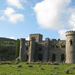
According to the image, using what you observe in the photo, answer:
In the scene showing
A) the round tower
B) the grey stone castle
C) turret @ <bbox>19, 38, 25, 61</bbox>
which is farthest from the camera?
turret @ <bbox>19, 38, 25, 61</bbox>

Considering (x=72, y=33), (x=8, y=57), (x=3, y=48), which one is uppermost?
(x=72, y=33)

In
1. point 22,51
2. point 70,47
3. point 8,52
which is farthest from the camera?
point 8,52

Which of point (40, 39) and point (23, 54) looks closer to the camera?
point (23, 54)

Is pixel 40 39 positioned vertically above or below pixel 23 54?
above

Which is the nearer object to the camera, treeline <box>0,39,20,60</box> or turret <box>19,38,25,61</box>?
turret <box>19,38,25,61</box>

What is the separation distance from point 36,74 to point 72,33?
79.8 feet

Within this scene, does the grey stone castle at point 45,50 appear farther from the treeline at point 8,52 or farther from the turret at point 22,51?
the treeline at point 8,52

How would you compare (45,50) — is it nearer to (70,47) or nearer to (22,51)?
(22,51)

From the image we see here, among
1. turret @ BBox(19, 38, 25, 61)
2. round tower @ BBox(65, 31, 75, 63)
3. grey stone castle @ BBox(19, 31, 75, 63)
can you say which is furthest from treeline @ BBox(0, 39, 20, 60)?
round tower @ BBox(65, 31, 75, 63)

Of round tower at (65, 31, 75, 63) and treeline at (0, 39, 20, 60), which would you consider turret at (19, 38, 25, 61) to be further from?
round tower at (65, 31, 75, 63)

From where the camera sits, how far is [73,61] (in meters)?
37.1

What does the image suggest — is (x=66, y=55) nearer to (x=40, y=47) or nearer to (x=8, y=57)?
(x=40, y=47)

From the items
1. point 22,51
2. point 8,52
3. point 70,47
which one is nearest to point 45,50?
point 22,51

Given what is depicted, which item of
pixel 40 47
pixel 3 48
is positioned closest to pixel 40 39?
pixel 40 47
